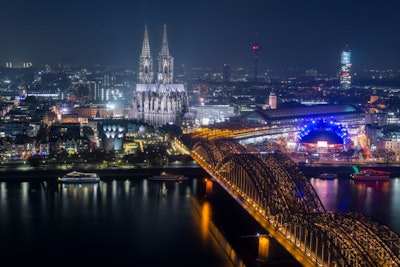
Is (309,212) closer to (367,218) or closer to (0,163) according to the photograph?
(367,218)

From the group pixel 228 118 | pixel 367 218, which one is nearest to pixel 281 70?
pixel 228 118

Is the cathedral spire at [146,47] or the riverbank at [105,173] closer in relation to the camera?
the riverbank at [105,173]

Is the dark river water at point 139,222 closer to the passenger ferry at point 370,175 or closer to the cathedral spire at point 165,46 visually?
the passenger ferry at point 370,175

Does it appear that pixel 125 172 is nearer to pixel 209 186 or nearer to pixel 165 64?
pixel 209 186

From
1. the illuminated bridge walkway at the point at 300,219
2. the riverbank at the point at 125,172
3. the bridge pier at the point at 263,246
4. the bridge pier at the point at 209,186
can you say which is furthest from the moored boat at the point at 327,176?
the bridge pier at the point at 263,246

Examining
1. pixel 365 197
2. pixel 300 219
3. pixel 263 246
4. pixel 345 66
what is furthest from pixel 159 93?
pixel 345 66
